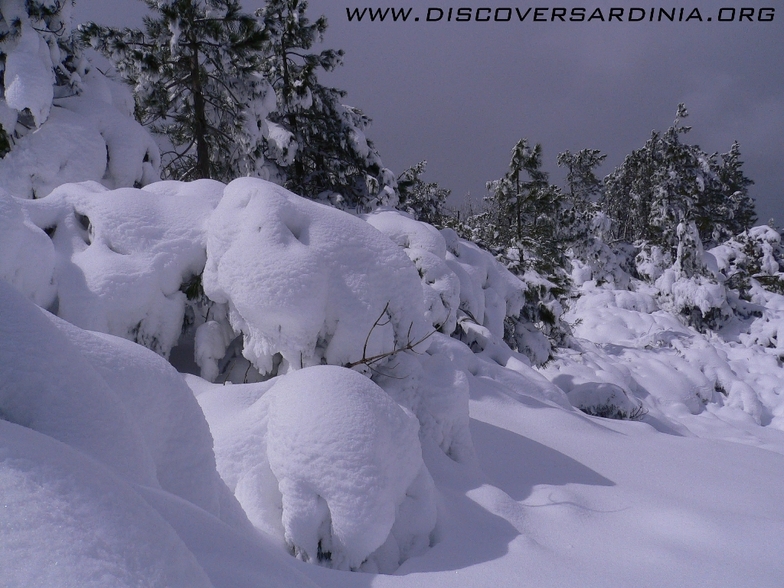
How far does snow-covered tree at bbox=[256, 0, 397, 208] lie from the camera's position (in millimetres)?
10719

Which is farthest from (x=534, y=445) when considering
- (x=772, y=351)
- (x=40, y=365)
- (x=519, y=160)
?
(x=772, y=351)

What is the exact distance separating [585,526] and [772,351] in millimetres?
14802

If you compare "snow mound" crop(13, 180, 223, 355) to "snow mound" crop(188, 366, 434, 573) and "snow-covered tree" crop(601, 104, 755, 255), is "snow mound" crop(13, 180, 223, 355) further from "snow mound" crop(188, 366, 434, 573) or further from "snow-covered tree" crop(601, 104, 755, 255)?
"snow-covered tree" crop(601, 104, 755, 255)

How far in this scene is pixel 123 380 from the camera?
1.72 meters

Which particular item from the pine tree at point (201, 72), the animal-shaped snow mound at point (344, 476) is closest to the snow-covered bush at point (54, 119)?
the pine tree at point (201, 72)

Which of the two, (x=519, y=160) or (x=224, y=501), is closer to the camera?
(x=224, y=501)

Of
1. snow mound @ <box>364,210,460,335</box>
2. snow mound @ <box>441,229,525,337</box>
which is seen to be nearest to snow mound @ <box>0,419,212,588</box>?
snow mound @ <box>364,210,460,335</box>

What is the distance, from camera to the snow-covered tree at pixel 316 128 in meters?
10.7

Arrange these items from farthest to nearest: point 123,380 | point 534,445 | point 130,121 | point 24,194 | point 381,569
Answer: point 130,121 < point 24,194 < point 534,445 < point 381,569 < point 123,380

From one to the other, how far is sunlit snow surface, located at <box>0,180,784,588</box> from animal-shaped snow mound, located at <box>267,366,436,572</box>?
0.01m

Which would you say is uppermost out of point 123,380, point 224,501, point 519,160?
point 519,160

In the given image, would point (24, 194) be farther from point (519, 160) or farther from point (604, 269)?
point (604, 269)

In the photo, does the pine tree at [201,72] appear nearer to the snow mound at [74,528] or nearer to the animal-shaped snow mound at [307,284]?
the animal-shaped snow mound at [307,284]

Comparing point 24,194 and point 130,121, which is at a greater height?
point 130,121
